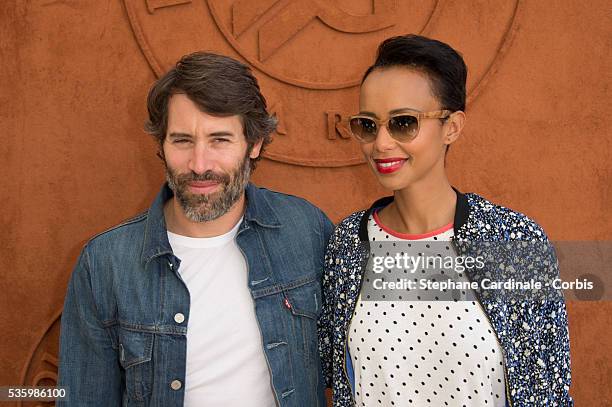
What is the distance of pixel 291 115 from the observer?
104 inches

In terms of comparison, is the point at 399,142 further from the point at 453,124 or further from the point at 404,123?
the point at 453,124

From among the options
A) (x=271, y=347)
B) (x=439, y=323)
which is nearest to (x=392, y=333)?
(x=439, y=323)

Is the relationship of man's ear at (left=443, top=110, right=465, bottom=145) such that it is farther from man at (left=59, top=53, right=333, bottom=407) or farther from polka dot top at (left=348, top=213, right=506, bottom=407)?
man at (left=59, top=53, right=333, bottom=407)

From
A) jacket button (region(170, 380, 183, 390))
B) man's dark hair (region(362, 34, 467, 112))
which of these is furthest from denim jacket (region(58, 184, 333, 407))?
man's dark hair (region(362, 34, 467, 112))

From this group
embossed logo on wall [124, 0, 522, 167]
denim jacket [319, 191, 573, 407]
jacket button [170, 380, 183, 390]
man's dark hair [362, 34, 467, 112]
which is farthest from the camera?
embossed logo on wall [124, 0, 522, 167]

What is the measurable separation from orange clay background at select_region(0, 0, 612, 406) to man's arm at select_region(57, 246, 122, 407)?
2.53ft

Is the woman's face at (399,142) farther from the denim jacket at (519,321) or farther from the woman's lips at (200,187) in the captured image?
the woman's lips at (200,187)

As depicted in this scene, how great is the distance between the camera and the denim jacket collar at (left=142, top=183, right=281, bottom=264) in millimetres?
1925

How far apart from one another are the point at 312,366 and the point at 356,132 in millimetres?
769

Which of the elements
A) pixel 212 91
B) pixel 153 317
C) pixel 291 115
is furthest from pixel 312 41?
pixel 153 317

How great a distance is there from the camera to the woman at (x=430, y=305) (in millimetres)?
1629

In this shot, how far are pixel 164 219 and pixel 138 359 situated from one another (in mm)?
439

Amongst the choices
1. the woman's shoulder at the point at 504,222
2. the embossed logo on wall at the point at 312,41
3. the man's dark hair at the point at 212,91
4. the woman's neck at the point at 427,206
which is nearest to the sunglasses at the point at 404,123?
the woman's neck at the point at 427,206

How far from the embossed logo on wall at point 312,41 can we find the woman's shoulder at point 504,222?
97cm
